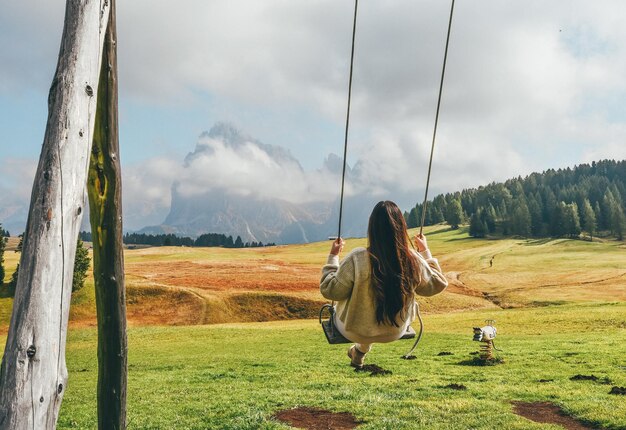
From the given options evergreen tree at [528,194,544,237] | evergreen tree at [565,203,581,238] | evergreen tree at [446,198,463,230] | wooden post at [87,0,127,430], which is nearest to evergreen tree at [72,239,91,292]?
wooden post at [87,0,127,430]

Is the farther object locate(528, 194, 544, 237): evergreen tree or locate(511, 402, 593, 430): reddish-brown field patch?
locate(528, 194, 544, 237): evergreen tree

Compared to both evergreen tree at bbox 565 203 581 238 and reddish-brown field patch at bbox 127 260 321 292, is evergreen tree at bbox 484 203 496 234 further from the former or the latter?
reddish-brown field patch at bbox 127 260 321 292

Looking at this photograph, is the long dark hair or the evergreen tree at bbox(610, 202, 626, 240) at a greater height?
the evergreen tree at bbox(610, 202, 626, 240)

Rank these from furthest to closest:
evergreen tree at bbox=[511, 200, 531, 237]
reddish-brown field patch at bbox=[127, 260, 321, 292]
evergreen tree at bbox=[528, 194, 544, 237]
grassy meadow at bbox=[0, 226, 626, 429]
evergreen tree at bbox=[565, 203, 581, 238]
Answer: evergreen tree at bbox=[511, 200, 531, 237]
evergreen tree at bbox=[528, 194, 544, 237]
evergreen tree at bbox=[565, 203, 581, 238]
reddish-brown field patch at bbox=[127, 260, 321, 292]
grassy meadow at bbox=[0, 226, 626, 429]

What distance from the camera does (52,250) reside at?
4.10 m

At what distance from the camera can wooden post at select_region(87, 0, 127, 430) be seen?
5879 mm

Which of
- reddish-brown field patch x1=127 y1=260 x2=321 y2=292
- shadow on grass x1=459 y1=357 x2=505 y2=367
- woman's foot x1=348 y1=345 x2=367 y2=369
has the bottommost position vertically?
reddish-brown field patch x1=127 y1=260 x2=321 y2=292

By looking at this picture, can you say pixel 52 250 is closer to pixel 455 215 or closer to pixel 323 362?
pixel 323 362

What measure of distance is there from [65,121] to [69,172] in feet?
1.48

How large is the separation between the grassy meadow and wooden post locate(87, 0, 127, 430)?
5864 mm

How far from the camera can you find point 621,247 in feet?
367

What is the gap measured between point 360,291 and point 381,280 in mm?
352

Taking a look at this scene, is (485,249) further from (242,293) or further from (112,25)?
(112,25)

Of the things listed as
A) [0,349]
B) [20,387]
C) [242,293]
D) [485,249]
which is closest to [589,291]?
[242,293]
